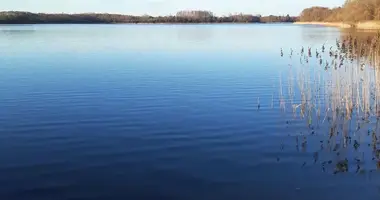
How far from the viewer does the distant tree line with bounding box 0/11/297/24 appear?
98.3m

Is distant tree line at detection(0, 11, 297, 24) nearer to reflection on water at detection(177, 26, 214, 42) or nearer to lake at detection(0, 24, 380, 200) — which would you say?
reflection on water at detection(177, 26, 214, 42)

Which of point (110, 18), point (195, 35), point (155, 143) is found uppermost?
point (110, 18)

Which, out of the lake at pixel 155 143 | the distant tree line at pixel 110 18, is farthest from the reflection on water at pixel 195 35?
the distant tree line at pixel 110 18

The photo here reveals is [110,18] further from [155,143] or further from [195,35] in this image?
[155,143]

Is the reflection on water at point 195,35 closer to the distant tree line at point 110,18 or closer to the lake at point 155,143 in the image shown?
the lake at point 155,143

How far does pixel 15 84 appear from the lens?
14.8 meters

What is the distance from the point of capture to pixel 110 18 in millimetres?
127188

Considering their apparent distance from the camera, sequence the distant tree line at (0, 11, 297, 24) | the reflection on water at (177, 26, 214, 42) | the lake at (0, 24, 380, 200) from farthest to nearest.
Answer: the distant tree line at (0, 11, 297, 24)
the reflection on water at (177, 26, 214, 42)
the lake at (0, 24, 380, 200)

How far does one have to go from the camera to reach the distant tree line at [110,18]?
98300mm

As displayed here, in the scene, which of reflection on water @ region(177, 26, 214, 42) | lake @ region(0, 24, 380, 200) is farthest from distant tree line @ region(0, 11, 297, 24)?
lake @ region(0, 24, 380, 200)

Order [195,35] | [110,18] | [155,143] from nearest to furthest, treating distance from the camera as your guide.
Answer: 1. [155,143]
2. [195,35]
3. [110,18]

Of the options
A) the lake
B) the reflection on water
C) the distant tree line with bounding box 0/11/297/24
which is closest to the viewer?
the lake

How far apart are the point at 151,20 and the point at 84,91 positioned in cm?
11631

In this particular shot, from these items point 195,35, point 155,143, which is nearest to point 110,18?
point 195,35
